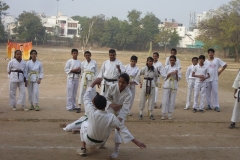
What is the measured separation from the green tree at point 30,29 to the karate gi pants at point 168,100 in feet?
202

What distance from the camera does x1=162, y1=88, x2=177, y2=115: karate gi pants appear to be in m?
10.0

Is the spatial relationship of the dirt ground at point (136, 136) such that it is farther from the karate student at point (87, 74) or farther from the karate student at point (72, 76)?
the karate student at point (87, 74)

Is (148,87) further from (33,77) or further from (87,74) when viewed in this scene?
(33,77)

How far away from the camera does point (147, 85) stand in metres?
9.89

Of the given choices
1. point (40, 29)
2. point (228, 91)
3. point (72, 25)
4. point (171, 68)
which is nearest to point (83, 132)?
point (171, 68)

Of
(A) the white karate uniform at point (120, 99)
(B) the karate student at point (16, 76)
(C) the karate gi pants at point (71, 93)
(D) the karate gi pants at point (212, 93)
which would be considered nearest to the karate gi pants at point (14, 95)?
(B) the karate student at point (16, 76)

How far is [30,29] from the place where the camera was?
6925 centimetres

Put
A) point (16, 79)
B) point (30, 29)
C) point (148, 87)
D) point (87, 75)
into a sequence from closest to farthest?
point (148, 87), point (16, 79), point (87, 75), point (30, 29)

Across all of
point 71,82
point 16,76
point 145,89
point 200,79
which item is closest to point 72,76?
point 71,82

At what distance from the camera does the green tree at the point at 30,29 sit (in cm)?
6876

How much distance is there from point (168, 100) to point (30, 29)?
6297cm

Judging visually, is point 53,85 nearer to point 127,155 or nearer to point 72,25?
point 127,155

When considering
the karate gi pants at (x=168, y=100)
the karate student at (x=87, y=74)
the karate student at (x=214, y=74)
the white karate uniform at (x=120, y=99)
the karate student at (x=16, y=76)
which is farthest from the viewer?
the karate student at (x=214, y=74)

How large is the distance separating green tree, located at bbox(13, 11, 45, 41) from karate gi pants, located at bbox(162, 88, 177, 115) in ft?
202
